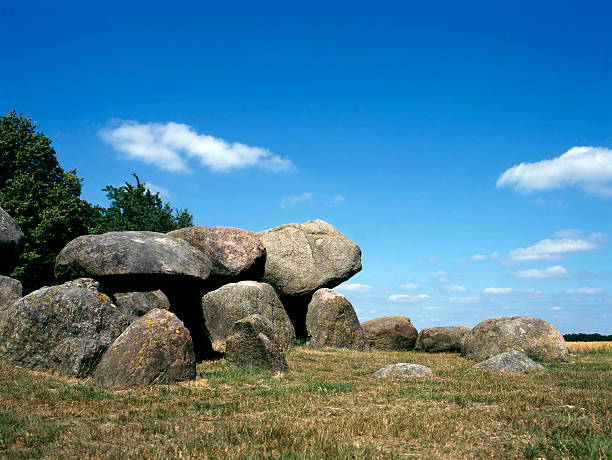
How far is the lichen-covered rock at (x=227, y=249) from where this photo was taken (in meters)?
23.5

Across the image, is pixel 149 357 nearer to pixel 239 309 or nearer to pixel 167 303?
pixel 167 303

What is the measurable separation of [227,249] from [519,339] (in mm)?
13023

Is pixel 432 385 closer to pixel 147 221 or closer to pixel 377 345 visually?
pixel 377 345

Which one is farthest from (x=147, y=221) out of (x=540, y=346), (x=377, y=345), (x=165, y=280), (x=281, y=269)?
(x=540, y=346)

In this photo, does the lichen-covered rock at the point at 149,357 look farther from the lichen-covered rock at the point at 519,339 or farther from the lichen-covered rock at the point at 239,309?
the lichen-covered rock at the point at 519,339

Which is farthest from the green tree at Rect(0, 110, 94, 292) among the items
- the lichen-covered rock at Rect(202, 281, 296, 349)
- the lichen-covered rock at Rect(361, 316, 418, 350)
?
the lichen-covered rock at Rect(361, 316, 418, 350)

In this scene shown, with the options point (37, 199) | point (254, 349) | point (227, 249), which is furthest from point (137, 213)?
point (254, 349)

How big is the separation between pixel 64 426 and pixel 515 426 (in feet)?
22.1

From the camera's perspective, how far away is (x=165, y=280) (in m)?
16.4

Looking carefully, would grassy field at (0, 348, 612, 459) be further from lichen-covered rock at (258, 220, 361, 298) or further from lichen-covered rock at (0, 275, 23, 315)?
lichen-covered rock at (258, 220, 361, 298)

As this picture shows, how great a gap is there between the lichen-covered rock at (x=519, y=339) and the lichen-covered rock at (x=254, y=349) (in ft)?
32.7

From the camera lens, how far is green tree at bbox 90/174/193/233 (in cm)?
4319

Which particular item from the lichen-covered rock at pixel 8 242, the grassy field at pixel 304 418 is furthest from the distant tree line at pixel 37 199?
the grassy field at pixel 304 418

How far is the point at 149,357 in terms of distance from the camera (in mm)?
11102
